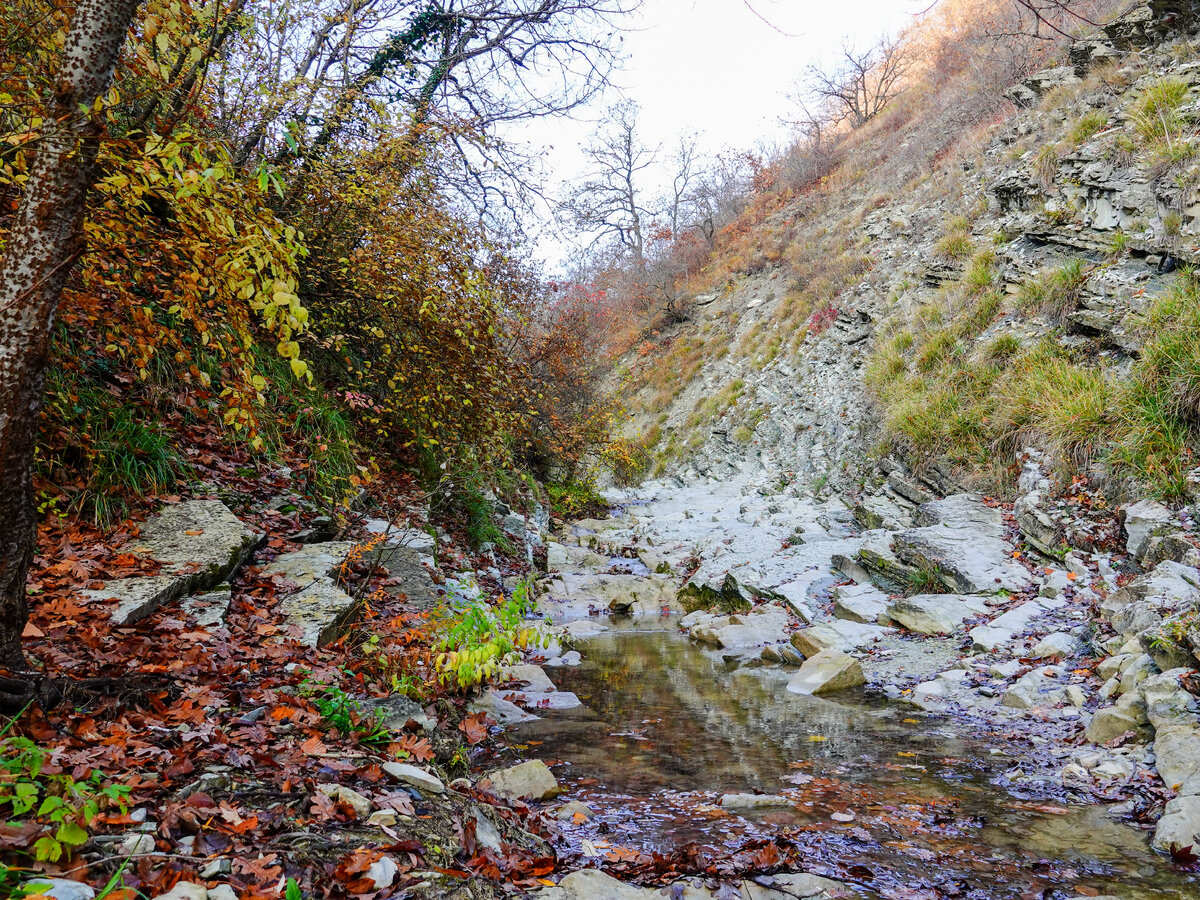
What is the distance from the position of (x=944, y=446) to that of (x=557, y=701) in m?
6.99

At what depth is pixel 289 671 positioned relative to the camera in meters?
3.65

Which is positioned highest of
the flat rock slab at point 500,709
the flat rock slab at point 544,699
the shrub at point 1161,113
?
the shrub at point 1161,113

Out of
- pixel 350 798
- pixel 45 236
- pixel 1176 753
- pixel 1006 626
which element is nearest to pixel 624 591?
pixel 1006 626

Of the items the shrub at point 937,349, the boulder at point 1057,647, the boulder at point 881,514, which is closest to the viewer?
the boulder at point 1057,647

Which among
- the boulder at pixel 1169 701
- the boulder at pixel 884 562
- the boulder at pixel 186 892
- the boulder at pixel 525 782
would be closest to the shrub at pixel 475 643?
the boulder at pixel 525 782

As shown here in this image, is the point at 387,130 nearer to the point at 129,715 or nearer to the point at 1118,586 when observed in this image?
the point at 129,715

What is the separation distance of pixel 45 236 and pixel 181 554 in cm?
239

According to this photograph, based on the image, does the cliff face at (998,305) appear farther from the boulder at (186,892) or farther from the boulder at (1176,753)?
the boulder at (186,892)

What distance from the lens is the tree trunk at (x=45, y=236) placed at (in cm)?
235

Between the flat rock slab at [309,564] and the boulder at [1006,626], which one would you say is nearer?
the flat rock slab at [309,564]

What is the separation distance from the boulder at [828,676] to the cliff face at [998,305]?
3.38m

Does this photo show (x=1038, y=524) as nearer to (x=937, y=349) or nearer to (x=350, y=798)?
(x=937, y=349)

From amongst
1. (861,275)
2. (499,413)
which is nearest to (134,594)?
(499,413)

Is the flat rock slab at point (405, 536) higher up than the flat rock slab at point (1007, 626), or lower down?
higher up
